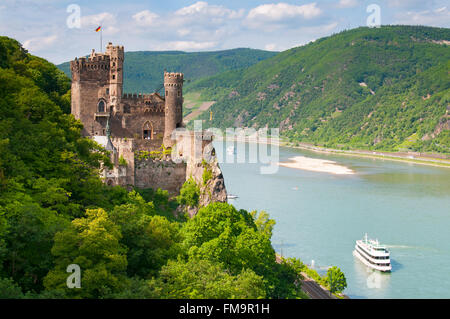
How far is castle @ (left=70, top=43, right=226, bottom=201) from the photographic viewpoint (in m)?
34.4

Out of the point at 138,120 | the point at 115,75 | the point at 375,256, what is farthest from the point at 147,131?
the point at 375,256

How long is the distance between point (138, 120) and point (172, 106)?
Answer: 2243mm

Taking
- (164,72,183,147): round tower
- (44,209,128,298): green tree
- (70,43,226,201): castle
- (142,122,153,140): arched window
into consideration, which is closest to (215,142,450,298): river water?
(70,43,226,201): castle

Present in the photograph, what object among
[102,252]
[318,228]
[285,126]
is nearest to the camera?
[102,252]

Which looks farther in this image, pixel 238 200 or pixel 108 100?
pixel 238 200

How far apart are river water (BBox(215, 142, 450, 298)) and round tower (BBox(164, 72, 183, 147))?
12.8 meters

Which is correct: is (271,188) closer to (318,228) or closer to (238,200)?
(238,200)

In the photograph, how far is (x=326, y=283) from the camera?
34.8m

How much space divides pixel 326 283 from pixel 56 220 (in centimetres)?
2059

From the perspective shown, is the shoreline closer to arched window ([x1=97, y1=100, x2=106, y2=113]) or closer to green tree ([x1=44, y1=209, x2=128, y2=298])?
arched window ([x1=97, y1=100, x2=106, y2=113])

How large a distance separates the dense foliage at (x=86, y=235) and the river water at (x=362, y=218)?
11.8 metres

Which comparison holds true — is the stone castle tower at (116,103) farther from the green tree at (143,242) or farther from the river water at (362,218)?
the river water at (362,218)
